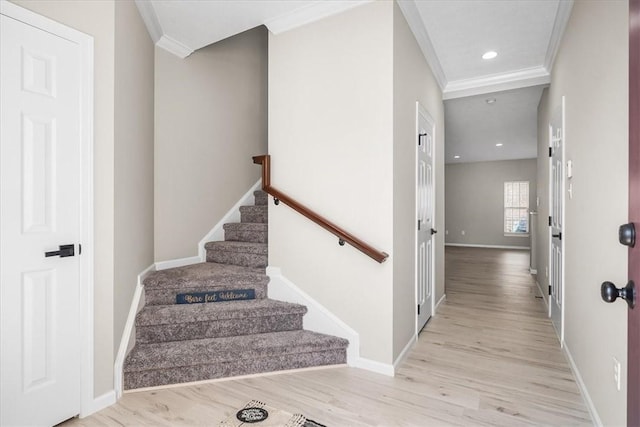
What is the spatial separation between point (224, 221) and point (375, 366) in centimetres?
230

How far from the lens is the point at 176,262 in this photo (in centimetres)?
328

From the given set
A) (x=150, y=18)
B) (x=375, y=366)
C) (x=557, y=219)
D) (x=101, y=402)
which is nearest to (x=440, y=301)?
(x=557, y=219)

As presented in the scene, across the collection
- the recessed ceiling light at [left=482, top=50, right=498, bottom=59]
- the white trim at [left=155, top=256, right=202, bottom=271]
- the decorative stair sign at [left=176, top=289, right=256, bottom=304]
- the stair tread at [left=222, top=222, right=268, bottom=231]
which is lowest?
the decorative stair sign at [left=176, top=289, right=256, bottom=304]

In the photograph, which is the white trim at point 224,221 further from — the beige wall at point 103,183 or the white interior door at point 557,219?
the white interior door at point 557,219

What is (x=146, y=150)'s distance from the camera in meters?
2.79

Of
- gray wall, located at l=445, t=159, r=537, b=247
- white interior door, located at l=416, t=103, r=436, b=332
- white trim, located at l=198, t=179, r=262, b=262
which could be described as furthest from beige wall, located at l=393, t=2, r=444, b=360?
gray wall, located at l=445, t=159, r=537, b=247

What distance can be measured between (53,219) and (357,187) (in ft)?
6.17

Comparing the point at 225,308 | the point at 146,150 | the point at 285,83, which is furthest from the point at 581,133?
the point at 146,150

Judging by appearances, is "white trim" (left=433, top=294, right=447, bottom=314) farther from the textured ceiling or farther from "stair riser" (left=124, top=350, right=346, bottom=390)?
the textured ceiling

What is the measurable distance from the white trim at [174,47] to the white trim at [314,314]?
2245mm

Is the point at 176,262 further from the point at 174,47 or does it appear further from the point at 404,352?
the point at 404,352

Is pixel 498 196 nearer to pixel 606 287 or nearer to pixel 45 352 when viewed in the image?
pixel 606 287

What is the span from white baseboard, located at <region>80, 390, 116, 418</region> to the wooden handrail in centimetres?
169

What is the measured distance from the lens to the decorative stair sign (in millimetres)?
2697
